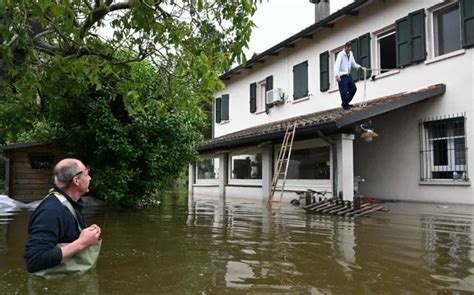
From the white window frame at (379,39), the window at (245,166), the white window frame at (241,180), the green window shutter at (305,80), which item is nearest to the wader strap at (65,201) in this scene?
the white window frame at (379,39)

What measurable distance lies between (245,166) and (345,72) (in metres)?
7.89

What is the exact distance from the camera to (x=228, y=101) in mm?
25531

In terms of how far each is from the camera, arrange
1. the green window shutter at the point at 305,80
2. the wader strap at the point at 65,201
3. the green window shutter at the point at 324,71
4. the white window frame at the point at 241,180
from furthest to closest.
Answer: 1. the white window frame at the point at 241,180
2. the green window shutter at the point at 305,80
3. the green window shutter at the point at 324,71
4. the wader strap at the point at 65,201

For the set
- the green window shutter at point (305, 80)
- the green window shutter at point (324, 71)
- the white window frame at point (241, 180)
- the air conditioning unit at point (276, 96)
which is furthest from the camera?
the air conditioning unit at point (276, 96)

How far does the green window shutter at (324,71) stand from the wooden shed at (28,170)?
9.13 m

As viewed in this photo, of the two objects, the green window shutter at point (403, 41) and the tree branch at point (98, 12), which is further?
the green window shutter at point (403, 41)

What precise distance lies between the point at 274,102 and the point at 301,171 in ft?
15.8

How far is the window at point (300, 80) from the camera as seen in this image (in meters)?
18.3

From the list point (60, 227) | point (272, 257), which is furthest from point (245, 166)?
point (60, 227)

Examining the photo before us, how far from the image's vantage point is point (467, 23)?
11.7 meters

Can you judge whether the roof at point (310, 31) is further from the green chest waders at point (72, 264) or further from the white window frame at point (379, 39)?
the green chest waders at point (72, 264)

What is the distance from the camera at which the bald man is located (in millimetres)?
3195

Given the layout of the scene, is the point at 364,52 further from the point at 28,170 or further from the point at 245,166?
the point at 28,170

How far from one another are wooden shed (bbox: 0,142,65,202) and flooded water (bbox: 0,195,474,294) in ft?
18.9
